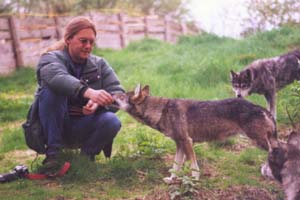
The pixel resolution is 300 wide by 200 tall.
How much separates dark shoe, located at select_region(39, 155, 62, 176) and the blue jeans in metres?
0.07

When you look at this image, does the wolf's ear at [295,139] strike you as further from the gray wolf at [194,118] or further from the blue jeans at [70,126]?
the blue jeans at [70,126]

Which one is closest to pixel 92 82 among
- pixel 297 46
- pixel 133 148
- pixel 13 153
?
pixel 133 148

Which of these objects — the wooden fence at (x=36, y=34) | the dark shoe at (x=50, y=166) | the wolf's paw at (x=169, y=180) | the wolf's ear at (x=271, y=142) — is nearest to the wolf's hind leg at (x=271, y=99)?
the wolf's ear at (x=271, y=142)

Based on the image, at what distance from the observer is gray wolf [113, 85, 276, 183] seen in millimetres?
4199

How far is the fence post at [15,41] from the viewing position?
39.8 feet

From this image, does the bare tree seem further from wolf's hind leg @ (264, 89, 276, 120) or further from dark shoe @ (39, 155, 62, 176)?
dark shoe @ (39, 155, 62, 176)

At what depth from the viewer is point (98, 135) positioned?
14.9 ft

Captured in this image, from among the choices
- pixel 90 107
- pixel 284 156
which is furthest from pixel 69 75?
pixel 284 156

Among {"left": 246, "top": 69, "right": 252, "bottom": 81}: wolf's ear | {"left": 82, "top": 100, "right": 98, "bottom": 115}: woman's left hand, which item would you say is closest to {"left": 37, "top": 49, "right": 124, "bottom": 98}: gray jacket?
{"left": 82, "top": 100, "right": 98, "bottom": 115}: woman's left hand

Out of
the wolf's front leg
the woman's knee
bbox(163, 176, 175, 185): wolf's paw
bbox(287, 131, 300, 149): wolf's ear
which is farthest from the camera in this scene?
the woman's knee

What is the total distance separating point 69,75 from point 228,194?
1.91 metres

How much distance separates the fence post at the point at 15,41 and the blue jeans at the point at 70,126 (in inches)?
323

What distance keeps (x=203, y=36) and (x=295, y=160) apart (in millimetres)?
10206

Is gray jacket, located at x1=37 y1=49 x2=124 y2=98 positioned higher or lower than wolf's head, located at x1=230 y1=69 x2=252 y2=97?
higher
